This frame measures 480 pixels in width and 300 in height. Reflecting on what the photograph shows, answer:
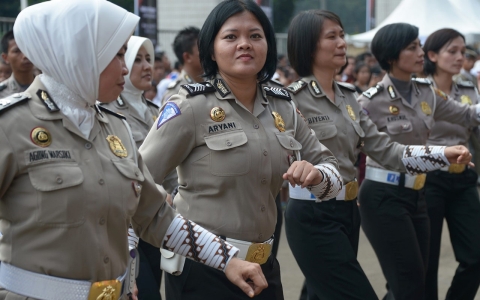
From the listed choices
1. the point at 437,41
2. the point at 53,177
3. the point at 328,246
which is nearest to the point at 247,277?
the point at 53,177

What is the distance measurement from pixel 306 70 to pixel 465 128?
73.0 inches

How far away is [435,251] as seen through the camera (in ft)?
18.3

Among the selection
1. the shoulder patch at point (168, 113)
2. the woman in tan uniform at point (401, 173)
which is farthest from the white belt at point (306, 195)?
the shoulder patch at point (168, 113)

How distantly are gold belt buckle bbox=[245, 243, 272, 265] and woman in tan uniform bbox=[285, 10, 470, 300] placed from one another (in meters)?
0.99

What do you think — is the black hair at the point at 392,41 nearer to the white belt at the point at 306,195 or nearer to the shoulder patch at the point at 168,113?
the white belt at the point at 306,195

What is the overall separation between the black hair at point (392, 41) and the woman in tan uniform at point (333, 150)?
27.6 inches

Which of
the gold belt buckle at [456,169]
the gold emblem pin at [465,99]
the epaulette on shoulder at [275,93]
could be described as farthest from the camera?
the gold emblem pin at [465,99]

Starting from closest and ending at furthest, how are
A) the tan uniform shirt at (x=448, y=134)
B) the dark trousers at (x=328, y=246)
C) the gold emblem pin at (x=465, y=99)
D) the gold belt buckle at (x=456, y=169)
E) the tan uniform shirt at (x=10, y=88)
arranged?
1. the dark trousers at (x=328, y=246)
2. the gold belt buckle at (x=456, y=169)
3. the tan uniform shirt at (x=448, y=134)
4. the gold emblem pin at (x=465, y=99)
5. the tan uniform shirt at (x=10, y=88)

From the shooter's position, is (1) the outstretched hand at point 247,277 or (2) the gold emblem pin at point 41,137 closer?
(2) the gold emblem pin at point 41,137

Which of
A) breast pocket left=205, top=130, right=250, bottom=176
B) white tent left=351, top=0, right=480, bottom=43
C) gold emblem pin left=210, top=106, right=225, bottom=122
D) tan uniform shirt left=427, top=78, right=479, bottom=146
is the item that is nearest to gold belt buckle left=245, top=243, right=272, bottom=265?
breast pocket left=205, top=130, right=250, bottom=176

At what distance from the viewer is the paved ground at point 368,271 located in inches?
261

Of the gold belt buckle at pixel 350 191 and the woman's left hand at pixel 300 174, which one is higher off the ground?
the woman's left hand at pixel 300 174

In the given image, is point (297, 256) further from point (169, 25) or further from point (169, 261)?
point (169, 25)

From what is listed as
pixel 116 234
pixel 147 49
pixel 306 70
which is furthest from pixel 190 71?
pixel 116 234
